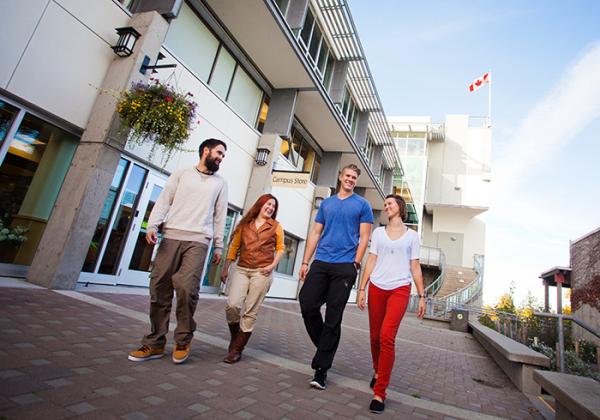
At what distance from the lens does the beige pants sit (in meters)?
3.26

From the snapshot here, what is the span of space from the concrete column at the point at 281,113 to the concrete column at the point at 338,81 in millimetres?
2343

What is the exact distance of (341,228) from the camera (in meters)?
3.26

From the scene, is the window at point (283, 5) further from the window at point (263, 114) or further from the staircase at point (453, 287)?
the staircase at point (453, 287)

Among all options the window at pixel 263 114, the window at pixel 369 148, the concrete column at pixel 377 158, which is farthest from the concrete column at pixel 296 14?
the concrete column at pixel 377 158

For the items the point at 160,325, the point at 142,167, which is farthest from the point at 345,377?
the point at 142,167

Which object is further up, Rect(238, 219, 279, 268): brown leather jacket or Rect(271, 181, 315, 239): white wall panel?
Rect(271, 181, 315, 239): white wall panel

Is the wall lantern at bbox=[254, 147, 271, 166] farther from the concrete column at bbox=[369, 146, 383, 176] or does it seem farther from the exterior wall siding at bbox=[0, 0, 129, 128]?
the concrete column at bbox=[369, 146, 383, 176]

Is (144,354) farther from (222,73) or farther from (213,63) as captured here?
(222,73)

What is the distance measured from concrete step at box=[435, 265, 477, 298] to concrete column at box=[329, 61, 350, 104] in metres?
18.3

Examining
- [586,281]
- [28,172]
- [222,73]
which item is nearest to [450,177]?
[586,281]

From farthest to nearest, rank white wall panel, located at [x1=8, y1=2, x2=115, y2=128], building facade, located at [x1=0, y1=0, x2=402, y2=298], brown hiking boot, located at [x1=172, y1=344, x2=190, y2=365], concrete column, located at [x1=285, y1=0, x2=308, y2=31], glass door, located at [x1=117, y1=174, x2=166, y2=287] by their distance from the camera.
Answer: concrete column, located at [x1=285, y1=0, x2=308, y2=31], glass door, located at [x1=117, y1=174, x2=166, y2=287], building facade, located at [x1=0, y1=0, x2=402, y2=298], white wall panel, located at [x1=8, y1=2, x2=115, y2=128], brown hiking boot, located at [x1=172, y1=344, x2=190, y2=365]

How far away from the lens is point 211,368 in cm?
290

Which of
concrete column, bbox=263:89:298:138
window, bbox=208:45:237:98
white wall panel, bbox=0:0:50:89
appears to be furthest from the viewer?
concrete column, bbox=263:89:298:138

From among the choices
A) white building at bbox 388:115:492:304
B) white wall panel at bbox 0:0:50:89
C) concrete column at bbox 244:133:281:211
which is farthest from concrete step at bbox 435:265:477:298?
white wall panel at bbox 0:0:50:89
